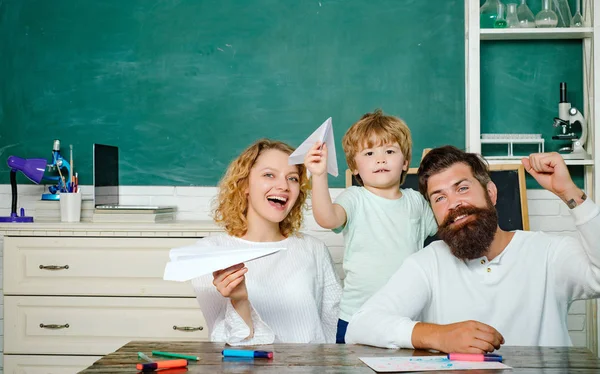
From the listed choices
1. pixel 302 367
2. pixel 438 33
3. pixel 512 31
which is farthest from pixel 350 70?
pixel 302 367

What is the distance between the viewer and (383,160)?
7.84ft

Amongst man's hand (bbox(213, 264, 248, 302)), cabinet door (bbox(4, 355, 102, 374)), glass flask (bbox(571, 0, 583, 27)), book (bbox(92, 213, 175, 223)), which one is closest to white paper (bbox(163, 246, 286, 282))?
man's hand (bbox(213, 264, 248, 302))

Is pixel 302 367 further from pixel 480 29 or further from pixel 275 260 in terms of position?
pixel 480 29

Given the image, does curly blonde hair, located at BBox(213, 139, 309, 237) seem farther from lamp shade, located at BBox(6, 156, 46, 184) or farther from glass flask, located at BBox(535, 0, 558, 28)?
glass flask, located at BBox(535, 0, 558, 28)

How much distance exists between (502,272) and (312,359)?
0.72 m

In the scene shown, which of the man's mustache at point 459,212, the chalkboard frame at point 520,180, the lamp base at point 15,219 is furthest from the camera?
the lamp base at point 15,219

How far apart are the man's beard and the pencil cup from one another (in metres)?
2.05

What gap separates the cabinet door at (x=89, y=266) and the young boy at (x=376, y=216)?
957mm

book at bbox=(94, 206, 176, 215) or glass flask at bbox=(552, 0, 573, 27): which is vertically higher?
glass flask at bbox=(552, 0, 573, 27)

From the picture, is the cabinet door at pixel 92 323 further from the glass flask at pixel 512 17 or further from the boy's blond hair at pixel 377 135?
the glass flask at pixel 512 17

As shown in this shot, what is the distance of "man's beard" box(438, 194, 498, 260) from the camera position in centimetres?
191

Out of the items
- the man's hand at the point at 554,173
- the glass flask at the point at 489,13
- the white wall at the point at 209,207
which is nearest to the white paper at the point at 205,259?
the man's hand at the point at 554,173

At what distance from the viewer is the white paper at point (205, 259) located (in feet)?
4.82

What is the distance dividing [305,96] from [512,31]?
3.40 feet
